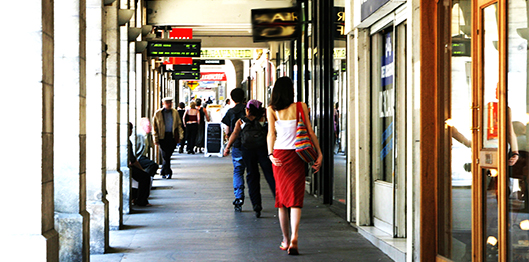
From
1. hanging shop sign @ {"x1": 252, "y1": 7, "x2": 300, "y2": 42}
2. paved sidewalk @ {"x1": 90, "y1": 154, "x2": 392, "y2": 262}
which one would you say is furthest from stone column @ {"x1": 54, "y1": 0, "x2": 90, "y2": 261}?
hanging shop sign @ {"x1": 252, "y1": 7, "x2": 300, "y2": 42}

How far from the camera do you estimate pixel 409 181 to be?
546 centimetres

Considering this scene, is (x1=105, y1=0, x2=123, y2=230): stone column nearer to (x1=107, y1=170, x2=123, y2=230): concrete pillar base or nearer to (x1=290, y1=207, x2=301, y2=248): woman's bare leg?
(x1=107, y1=170, x2=123, y2=230): concrete pillar base

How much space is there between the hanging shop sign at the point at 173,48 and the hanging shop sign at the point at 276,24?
3704 mm

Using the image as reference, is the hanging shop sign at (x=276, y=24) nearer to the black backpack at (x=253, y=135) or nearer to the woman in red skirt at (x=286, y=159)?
the black backpack at (x=253, y=135)

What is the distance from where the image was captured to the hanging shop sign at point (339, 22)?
9141 millimetres

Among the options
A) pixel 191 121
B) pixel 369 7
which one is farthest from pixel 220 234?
pixel 191 121

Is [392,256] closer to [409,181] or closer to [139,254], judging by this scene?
[409,181]

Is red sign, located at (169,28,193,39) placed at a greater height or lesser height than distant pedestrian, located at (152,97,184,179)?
greater

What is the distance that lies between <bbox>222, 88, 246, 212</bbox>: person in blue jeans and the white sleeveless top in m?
2.55

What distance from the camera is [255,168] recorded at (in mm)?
8836

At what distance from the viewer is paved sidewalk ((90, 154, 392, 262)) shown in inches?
246

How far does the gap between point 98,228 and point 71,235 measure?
3.44 feet

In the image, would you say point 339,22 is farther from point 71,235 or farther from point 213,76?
point 213,76
